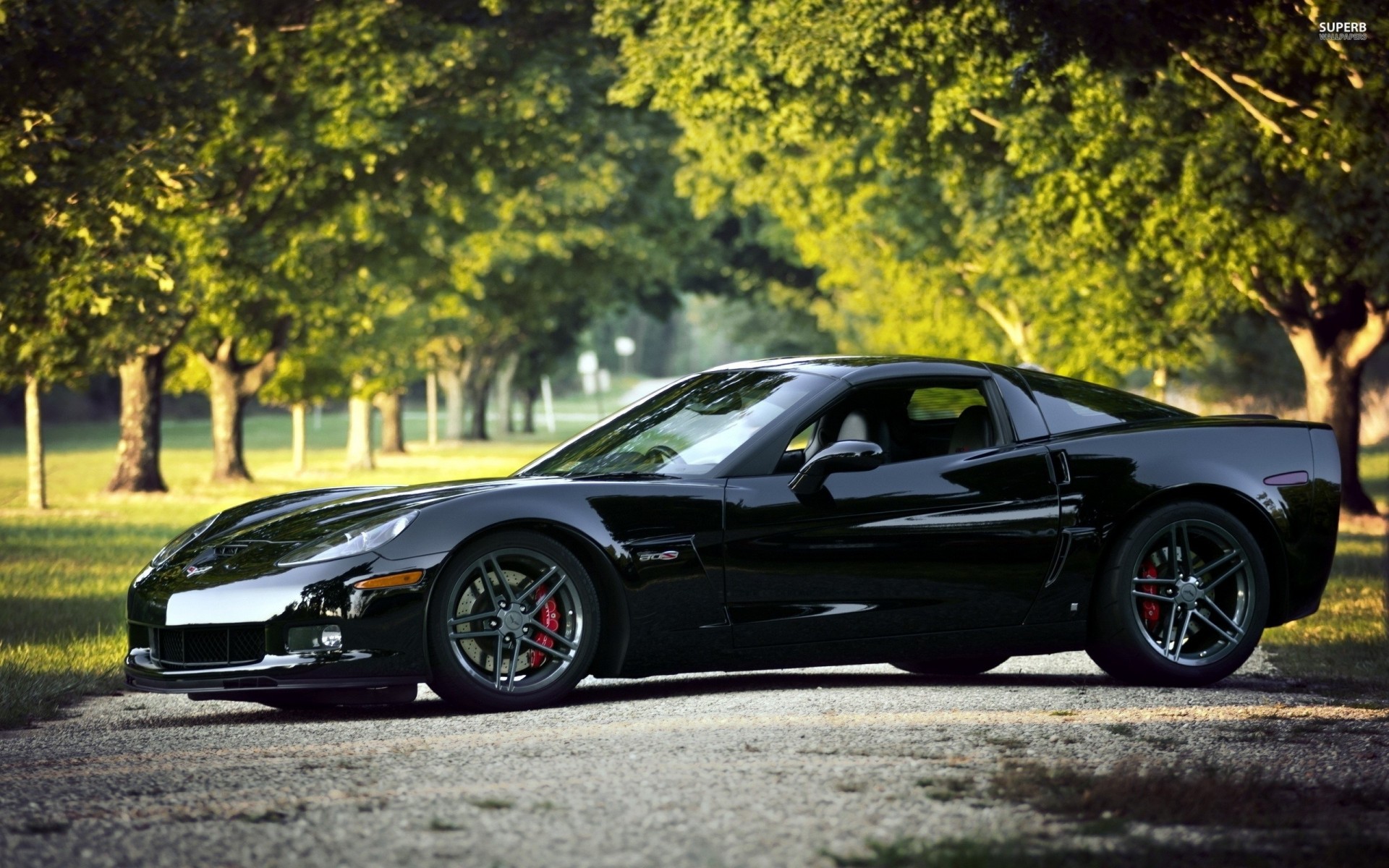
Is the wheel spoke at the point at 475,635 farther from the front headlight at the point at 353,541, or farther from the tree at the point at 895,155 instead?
the tree at the point at 895,155

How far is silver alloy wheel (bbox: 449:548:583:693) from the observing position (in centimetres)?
687

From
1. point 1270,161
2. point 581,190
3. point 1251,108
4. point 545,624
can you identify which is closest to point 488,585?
point 545,624

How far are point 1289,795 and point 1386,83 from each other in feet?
35.3

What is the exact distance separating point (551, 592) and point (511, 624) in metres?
0.19

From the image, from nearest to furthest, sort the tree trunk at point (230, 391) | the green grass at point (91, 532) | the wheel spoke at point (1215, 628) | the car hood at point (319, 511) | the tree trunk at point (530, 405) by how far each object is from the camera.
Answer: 1. the car hood at point (319, 511)
2. the wheel spoke at point (1215, 628)
3. the green grass at point (91, 532)
4. the tree trunk at point (230, 391)
5. the tree trunk at point (530, 405)

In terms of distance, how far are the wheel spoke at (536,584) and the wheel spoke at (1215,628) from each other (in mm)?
2905

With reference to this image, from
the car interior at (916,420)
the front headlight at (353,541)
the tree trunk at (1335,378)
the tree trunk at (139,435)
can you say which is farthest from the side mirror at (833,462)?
the tree trunk at (139,435)

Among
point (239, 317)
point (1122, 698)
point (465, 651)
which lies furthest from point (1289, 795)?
point (239, 317)

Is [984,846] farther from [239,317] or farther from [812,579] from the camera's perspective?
[239,317]

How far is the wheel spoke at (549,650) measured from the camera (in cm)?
696

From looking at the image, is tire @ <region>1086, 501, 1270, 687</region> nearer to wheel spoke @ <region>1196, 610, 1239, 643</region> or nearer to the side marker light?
wheel spoke @ <region>1196, 610, 1239, 643</region>

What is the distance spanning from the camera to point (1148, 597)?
7.96 m

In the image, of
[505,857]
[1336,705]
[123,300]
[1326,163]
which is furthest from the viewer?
[1326,163]

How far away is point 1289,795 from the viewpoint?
543 centimetres
